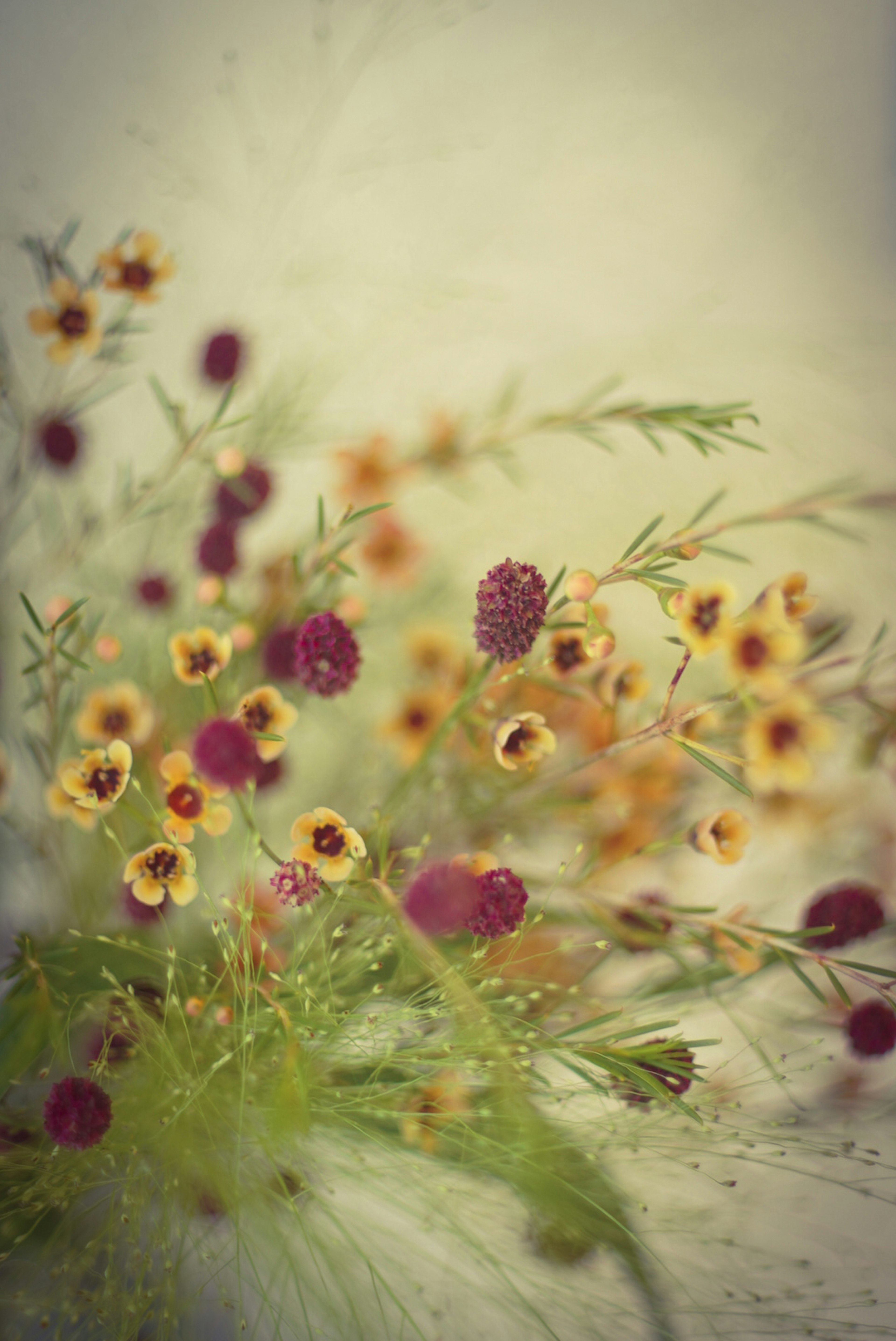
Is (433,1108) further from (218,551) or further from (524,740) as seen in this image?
(218,551)

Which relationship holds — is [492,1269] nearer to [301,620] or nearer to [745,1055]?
[745,1055]

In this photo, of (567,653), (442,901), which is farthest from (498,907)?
(567,653)

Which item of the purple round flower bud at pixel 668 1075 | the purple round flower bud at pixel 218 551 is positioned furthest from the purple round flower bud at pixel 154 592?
the purple round flower bud at pixel 668 1075

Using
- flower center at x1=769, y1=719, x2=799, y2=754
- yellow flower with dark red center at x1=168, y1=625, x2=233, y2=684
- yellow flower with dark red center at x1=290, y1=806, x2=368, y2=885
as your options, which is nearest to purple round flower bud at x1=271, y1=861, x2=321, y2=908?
yellow flower with dark red center at x1=290, y1=806, x2=368, y2=885

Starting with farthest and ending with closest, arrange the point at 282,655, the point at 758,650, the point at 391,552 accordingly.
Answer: the point at 391,552
the point at 282,655
the point at 758,650

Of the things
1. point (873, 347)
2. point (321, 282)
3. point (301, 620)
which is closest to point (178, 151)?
point (321, 282)

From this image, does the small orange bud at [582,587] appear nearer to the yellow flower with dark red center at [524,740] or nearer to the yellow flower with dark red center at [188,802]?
the yellow flower with dark red center at [524,740]
